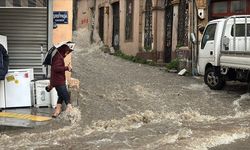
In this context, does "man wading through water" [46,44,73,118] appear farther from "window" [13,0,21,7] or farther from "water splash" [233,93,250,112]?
"water splash" [233,93,250,112]

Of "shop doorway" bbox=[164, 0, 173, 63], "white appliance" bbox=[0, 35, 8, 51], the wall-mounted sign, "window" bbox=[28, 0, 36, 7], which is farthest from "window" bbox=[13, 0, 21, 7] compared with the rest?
"shop doorway" bbox=[164, 0, 173, 63]

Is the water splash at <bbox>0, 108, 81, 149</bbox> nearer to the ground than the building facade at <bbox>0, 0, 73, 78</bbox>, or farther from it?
nearer to the ground

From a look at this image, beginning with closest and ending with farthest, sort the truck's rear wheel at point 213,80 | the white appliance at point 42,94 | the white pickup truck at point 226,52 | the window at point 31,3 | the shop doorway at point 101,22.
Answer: the white appliance at point 42,94, the window at point 31,3, the white pickup truck at point 226,52, the truck's rear wheel at point 213,80, the shop doorway at point 101,22

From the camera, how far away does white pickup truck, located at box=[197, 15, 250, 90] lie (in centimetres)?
1401

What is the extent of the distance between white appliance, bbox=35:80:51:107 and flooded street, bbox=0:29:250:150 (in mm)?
884

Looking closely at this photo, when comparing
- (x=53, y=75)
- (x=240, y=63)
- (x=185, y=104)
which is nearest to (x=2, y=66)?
(x=53, y=75)

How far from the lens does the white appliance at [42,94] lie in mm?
11781

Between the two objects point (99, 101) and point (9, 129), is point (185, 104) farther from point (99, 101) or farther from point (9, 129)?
point (9, 129)

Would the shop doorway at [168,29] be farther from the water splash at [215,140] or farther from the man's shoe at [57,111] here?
the water splash at [215,140]

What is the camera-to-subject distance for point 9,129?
1031 centimetres

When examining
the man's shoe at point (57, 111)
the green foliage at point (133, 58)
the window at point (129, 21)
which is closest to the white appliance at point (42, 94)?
the man's shoe at point (57, 111)

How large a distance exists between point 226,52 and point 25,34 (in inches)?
228

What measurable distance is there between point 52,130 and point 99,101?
11.0 feet

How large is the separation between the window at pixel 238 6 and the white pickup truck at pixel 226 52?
3147 mm
